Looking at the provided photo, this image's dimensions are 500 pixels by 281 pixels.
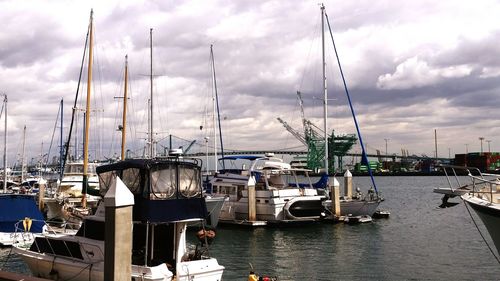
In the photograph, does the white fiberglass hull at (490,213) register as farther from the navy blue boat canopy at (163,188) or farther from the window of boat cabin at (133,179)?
the window of boat cabin at (133,179)

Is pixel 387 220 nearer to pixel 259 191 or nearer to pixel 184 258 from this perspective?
pixel 259 191

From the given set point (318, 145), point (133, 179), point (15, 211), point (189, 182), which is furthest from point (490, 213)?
point (318, 145)

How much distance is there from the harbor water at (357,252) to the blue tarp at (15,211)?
190cm

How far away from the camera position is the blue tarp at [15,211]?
28547 mm

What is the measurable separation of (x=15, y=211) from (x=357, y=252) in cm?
1974

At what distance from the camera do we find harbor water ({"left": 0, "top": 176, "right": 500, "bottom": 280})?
23.8 metres

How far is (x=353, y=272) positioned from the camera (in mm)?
24000

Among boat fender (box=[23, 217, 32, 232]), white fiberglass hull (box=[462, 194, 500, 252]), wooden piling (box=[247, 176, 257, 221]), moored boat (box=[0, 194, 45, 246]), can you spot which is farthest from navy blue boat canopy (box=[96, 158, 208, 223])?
wooden piling (box=[247, 176, 257, 221])

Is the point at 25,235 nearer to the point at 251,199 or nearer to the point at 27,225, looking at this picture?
the point at 27,225

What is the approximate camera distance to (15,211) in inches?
1137

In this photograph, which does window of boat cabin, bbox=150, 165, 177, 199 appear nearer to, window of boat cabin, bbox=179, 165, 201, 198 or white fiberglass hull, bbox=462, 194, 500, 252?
window of boat cabin, bbox=179, 165, 201, 198

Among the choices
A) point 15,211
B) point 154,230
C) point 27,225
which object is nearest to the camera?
point 154,230

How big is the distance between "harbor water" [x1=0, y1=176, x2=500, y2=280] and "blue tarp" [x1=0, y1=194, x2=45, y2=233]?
1.90 meters

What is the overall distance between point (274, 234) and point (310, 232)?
279 cm
